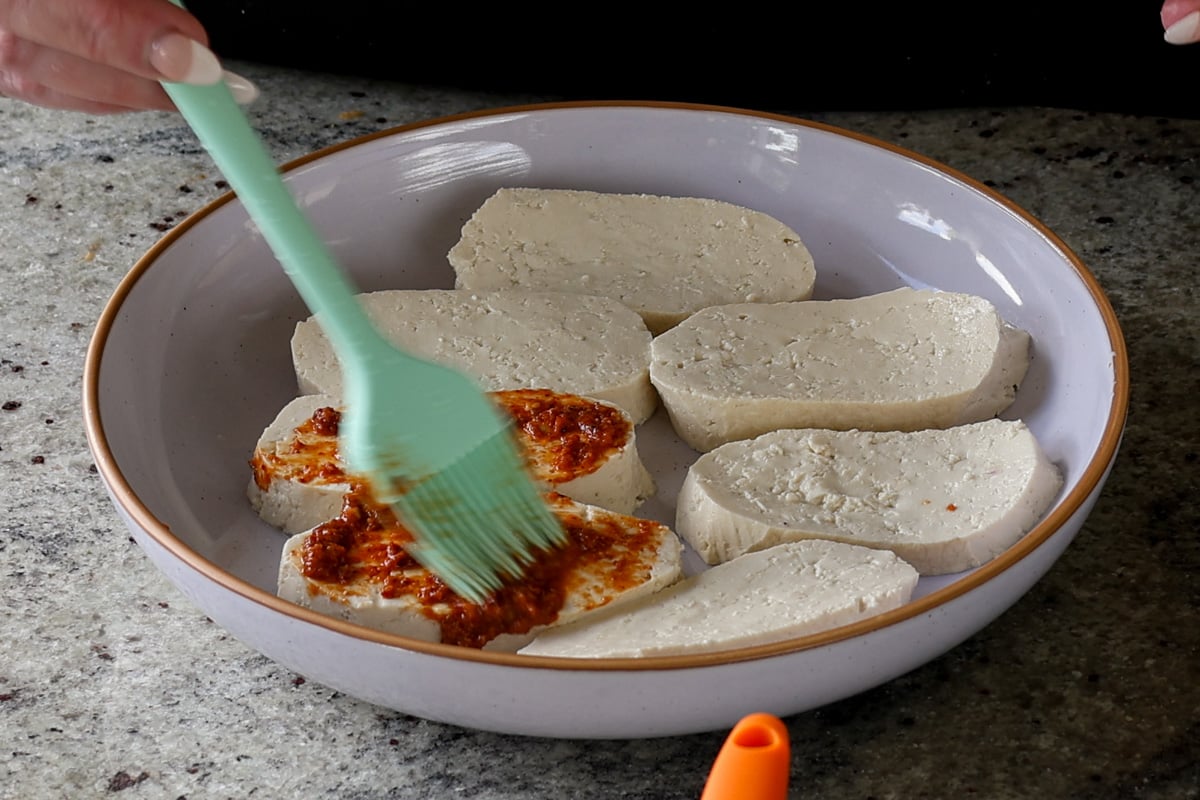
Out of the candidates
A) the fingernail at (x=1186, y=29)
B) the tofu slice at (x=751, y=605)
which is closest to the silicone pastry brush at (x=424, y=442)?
the tofu slice at (x=751, y=605)

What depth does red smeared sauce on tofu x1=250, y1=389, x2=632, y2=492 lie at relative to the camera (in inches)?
61.6

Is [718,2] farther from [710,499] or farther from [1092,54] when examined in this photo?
[710,499]

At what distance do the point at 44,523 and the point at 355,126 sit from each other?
1080 mm

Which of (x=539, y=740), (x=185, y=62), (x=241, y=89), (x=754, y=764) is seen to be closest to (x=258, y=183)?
(x=185, y=62)

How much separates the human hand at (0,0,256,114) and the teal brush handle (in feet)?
0.07

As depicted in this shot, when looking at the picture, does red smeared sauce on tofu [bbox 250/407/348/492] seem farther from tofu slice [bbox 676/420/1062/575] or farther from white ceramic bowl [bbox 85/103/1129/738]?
tofu slice [bbox 676/420/1062/575]

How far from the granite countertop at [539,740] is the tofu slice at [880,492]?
0.11 meters

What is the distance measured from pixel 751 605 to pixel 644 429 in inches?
18.1

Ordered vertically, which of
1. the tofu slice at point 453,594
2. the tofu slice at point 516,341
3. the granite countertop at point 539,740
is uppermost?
the tofu slice at point 516,341

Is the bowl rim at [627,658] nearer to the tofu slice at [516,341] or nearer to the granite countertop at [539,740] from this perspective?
the granite countertop at [539,740]

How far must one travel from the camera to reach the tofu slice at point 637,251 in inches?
74.7

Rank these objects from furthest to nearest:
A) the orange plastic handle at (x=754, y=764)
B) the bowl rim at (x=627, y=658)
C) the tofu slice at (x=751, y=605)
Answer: the tofu slice at (x=751, y=605), the bowl rim at (x=627, y=658), the orange plastic handle at (x=754, y=764)

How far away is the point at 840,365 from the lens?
1.73 m

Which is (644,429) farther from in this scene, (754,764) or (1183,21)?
(754,764)
